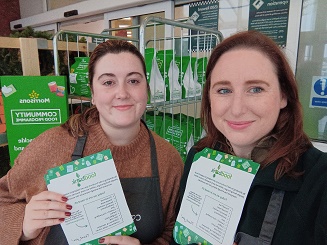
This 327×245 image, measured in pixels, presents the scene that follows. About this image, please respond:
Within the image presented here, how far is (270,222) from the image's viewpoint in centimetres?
68

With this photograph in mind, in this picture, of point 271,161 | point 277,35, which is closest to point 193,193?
point 271,161

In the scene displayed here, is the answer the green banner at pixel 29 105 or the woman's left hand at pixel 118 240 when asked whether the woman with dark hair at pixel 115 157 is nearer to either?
the woman's left hand at pixel 118 240

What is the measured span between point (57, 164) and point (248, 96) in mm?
730

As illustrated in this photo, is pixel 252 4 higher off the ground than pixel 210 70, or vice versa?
pixel 252 4

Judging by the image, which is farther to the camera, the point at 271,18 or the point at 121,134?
the point at 271,18

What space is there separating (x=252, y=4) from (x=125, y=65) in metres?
1.97

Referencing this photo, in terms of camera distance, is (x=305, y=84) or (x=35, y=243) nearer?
(x=35, y=243)

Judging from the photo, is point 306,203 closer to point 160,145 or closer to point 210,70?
point 210,70

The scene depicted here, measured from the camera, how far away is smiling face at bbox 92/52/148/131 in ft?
3.32

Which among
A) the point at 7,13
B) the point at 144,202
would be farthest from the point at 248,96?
the point at 7,13

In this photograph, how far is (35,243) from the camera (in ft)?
3.27

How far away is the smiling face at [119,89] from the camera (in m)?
1.01

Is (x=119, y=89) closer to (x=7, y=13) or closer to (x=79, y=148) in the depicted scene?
(x=79, y=148)

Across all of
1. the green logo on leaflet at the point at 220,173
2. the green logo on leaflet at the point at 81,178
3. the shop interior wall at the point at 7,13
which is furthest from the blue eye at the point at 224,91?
the shop interior wall at the point at 7,13
